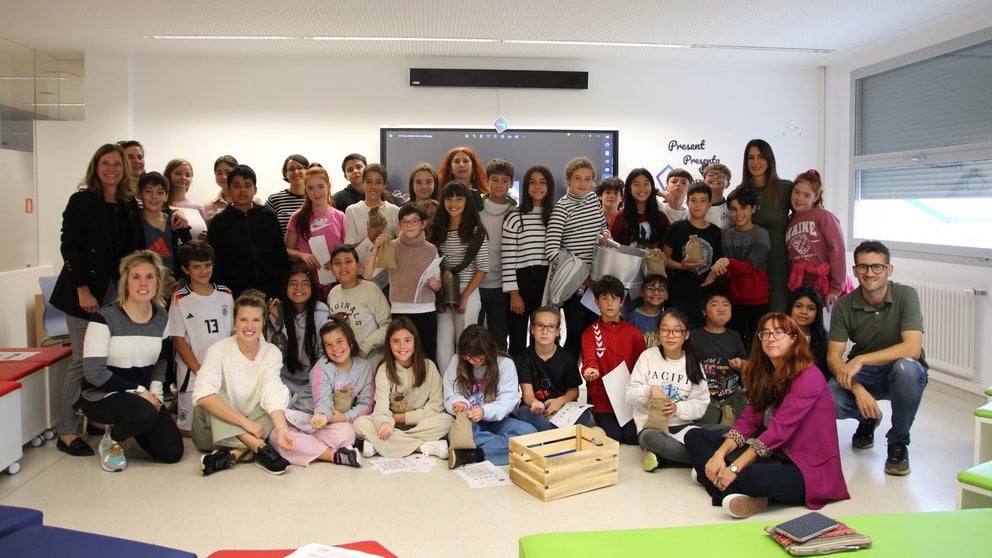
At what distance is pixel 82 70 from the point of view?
7074 millimetres

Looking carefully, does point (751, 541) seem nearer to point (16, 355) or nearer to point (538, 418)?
point (538, 418)

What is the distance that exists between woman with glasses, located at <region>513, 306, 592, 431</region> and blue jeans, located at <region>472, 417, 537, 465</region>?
14 centimetres

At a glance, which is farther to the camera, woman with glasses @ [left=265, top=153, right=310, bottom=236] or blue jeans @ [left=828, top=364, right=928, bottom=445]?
woman with glasses @ [left=265, top=153, right=310, bottom=236]

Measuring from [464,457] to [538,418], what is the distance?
0.49 m

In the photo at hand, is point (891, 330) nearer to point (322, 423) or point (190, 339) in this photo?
point (322, 423)

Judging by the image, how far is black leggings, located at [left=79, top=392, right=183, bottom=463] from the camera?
3494 millimetres

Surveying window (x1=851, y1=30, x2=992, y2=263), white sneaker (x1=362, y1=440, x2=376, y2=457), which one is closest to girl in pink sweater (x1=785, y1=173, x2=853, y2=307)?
window (x1=851, y1=30, x2=992, y2=263)

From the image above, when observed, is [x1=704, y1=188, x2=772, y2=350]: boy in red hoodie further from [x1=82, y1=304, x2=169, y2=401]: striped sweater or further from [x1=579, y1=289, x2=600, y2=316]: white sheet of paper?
[x1=82, y1=304, x2=169, y2=401]: striped sweater

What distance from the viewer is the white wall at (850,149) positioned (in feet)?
16.4

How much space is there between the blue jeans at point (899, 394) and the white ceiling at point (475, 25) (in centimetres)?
291

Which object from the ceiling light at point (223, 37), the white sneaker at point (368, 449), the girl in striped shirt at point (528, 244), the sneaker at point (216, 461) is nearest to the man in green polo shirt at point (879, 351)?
the girl in striped shirt at point (528, 244)

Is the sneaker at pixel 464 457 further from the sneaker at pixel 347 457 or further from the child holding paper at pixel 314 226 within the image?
the child holding paper at pixel 314 226

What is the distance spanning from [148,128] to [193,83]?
2.02 feet

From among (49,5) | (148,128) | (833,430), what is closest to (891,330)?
(833,430)
